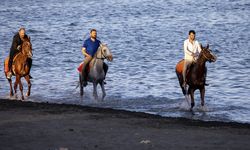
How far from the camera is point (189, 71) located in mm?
24016

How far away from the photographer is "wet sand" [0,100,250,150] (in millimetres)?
15742

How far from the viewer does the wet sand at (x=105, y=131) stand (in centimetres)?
1574

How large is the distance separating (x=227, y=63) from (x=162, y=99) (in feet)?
44.5

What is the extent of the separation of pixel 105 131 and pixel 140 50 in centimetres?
3119

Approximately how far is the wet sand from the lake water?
10.4ft

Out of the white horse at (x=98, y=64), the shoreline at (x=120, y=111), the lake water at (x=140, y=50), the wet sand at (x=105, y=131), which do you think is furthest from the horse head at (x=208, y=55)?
the white horse at (x=98, y=64)

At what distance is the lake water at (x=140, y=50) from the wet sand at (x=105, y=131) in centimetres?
318

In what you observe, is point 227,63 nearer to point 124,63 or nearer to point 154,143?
point 124,63

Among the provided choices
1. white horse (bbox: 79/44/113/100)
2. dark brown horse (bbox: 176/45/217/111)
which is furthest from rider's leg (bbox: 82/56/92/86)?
dark brown horse (bbox: 176/45/217/111)

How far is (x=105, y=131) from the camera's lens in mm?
17641

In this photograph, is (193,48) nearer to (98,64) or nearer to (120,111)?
(120,111)

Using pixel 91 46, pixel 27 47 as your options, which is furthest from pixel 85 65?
pixel 27 47

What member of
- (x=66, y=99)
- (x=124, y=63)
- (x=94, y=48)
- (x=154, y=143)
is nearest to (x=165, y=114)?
(x=94, y=48)

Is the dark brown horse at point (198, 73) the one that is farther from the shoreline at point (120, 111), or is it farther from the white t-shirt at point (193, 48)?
the shoreline at point (120, 111)
